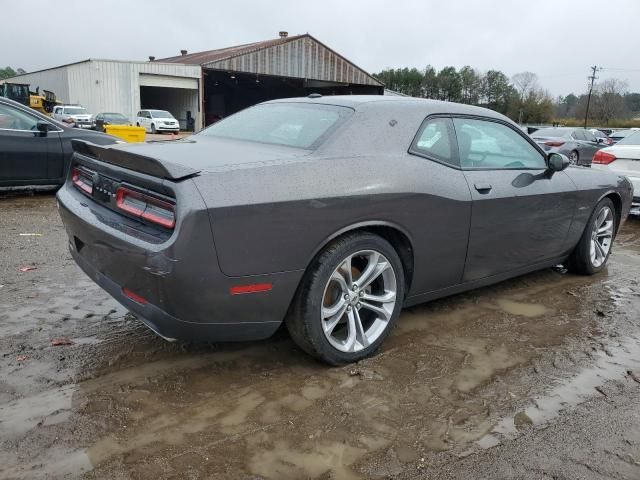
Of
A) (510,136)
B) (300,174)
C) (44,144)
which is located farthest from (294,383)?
(44,144)

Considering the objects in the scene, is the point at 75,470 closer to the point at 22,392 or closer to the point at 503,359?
the point at 22,392

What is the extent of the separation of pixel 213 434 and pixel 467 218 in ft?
6.53

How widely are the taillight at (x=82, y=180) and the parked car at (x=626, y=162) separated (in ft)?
22.6

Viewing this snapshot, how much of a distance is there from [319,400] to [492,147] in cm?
222

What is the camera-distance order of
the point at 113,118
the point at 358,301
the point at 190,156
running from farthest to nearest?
the point at 113,118 < the point at 358,301 < the point at 190,156

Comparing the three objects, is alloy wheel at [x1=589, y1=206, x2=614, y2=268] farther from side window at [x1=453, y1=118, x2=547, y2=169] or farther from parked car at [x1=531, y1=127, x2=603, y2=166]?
parked car at [x1=531, y1=127, x2=603, y2=166]

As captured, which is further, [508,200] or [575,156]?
[575,156]

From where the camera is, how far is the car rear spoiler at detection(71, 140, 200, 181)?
237cm

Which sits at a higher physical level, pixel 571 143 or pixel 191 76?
pixel 191 76

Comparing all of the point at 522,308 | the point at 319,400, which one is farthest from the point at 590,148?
the point at 319,400

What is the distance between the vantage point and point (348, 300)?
9.63ft

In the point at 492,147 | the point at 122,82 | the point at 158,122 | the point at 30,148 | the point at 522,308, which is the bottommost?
the point at 522,308

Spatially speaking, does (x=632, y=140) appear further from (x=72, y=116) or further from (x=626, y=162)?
(x=72, y=116)

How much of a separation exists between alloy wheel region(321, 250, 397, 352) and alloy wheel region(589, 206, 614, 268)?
8.64 ft
